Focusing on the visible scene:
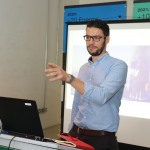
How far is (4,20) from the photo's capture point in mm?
3379

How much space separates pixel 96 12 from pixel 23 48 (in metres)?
1.13

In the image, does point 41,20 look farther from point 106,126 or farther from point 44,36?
point 106,126

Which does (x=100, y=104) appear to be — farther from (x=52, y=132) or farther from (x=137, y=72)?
(x=52, y=132)

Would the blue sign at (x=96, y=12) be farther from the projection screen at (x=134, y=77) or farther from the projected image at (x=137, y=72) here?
the projected image at (x=137, y=72)

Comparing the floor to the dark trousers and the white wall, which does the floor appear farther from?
the dark trousers

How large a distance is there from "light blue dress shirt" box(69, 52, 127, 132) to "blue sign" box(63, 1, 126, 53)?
1.30m

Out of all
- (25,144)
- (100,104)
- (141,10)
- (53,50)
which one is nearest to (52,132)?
(53,50)

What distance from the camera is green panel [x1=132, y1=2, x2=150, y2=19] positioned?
291 cm

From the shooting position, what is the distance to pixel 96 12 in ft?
10.8

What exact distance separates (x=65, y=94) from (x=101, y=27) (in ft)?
5.23

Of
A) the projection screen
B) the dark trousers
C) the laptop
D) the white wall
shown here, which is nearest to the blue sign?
the projection screen

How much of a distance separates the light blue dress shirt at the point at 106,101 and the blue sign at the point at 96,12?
1.30 metres

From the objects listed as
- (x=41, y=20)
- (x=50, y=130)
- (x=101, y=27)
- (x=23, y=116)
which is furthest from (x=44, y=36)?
(x=23, y=116)

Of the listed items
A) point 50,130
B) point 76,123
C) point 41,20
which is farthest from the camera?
point 50,130
